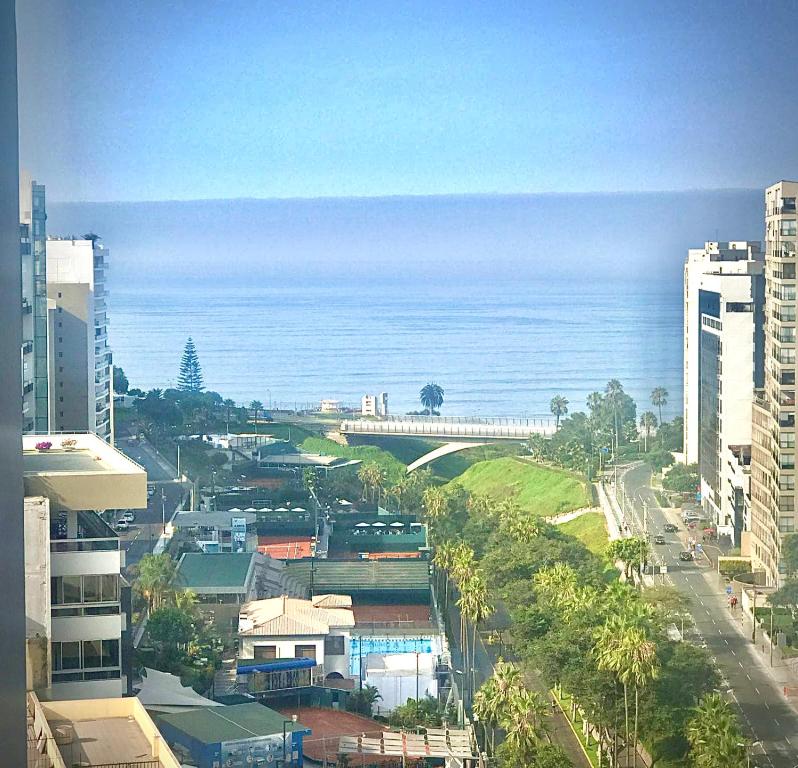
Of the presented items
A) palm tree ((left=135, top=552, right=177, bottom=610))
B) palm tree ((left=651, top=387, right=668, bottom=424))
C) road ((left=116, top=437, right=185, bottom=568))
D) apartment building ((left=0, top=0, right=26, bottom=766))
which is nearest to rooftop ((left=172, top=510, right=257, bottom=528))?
road ((left=116, top=437, right=185, bottom=568))

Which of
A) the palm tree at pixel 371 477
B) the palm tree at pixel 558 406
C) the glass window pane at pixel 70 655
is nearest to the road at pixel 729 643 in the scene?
the palm tree at pixel 558 406

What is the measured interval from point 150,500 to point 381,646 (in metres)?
1.13

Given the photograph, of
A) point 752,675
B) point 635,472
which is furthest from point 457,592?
point 752,675

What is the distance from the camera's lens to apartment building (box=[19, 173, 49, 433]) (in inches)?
176

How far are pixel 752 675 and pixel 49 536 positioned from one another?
2426mm

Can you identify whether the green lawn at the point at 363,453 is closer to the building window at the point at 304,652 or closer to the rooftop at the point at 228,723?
the building window at the point at 304,652

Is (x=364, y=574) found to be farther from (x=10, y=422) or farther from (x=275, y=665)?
(x=10, y=422)

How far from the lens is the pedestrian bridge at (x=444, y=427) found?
480 centimetres

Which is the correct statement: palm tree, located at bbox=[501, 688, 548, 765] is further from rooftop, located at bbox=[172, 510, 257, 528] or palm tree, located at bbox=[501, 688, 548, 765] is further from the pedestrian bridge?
rooftop, located at bbox=[172, 510, 257, 528]

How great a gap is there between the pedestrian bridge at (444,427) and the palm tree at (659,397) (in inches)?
19.5

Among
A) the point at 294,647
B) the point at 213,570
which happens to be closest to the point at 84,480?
the point at 213,570

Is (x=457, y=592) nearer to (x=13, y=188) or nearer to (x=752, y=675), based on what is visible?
(x=752, y=675)

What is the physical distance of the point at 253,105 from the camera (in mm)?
4770

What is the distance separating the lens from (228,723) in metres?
4.10
